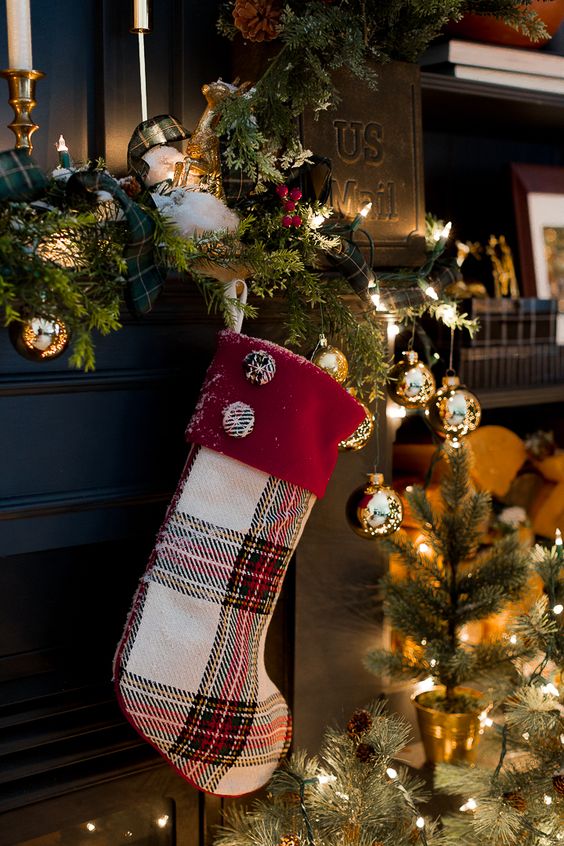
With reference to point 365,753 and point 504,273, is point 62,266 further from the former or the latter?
point 504,273

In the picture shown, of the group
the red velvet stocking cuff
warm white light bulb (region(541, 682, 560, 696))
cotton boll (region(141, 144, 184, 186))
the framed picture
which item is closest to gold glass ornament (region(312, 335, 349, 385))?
the red velvet stocking cuff

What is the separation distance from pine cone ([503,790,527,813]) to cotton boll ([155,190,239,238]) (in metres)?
0.85

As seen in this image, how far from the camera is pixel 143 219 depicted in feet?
3.37

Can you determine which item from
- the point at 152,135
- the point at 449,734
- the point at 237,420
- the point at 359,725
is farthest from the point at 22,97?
the point at 449,734

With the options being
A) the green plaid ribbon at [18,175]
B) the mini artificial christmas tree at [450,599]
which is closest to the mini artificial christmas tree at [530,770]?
the mini artificial christmas tree at [450,599]

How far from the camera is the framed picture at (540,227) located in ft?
6.10

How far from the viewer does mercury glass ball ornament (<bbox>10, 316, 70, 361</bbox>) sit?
994mm

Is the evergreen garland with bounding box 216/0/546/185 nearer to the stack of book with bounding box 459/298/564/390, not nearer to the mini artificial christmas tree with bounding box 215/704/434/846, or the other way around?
the stack of book with bounding box 459/298/564/390

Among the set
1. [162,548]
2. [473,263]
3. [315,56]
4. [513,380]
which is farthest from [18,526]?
[473,263]

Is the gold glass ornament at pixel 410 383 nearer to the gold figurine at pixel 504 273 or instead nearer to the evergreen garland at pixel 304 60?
the evergreen garland at pixel 304 60

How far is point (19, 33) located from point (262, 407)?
501 mm

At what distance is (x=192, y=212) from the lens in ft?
3.70

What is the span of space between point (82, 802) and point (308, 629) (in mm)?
403

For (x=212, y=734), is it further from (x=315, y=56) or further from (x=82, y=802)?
(x=315, y=56)
